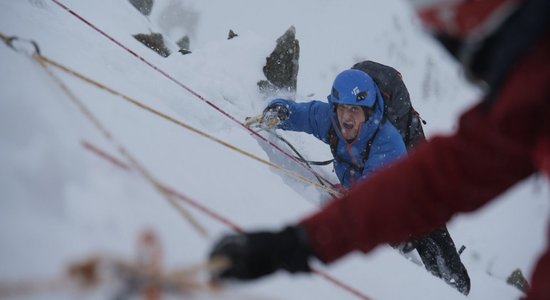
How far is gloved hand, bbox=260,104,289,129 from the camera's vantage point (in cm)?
414

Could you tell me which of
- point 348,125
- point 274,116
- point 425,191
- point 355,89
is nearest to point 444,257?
point 348,125

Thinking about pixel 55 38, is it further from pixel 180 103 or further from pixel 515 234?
pixel 515 234

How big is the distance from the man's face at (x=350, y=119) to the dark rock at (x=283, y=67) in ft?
6.86

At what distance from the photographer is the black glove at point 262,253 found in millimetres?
1081

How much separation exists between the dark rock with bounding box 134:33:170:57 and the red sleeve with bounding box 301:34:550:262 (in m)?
5.04

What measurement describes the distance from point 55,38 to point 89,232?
188 cm

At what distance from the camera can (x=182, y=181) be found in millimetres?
1731


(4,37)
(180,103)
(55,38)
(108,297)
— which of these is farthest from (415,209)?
(180,103)

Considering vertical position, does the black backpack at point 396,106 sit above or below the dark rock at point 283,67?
below

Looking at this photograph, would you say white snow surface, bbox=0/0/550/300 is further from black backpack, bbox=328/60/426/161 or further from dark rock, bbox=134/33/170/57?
black backpack, bbox=328/60/426/161

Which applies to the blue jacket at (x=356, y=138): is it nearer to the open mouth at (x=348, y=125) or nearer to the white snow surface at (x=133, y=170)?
the open mouth at (x=348, y=125)

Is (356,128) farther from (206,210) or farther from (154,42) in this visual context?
(154,42)

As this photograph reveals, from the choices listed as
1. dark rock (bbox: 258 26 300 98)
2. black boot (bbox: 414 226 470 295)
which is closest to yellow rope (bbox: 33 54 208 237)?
black boot (bbox: 414 226 470 295)

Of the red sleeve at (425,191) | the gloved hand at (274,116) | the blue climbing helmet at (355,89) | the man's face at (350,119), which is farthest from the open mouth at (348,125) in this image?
the red sleeve at (425,191)
